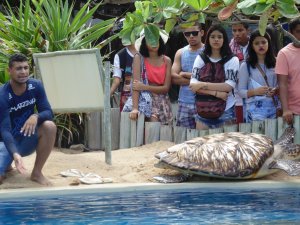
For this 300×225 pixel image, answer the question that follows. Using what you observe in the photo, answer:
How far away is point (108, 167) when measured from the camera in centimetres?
796

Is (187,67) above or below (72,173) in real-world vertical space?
above

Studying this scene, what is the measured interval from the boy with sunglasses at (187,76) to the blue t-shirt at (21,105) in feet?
6.40

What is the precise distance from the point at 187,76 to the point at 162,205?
271cm

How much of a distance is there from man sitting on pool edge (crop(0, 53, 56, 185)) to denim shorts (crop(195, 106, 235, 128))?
1.89 meters

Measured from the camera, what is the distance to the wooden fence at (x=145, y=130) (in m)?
8.19

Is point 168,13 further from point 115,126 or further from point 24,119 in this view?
point 115,126

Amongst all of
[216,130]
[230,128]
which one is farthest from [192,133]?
[230,128]

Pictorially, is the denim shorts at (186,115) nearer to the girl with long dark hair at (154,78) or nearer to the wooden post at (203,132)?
the girl with long dark hair at (154,78)

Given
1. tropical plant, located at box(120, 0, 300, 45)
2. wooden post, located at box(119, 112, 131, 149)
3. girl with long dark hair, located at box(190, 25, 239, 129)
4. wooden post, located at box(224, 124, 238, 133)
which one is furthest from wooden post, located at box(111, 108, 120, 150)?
tropical plant, located at box(120, 0, 300, 45)

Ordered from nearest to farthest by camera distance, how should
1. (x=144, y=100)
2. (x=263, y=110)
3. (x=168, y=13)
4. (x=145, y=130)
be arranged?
(x=168, y=13) < (x=263, y=110) < (x=144, y=100) < (x=145, y=130)

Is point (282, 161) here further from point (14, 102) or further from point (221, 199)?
point (14, 102)

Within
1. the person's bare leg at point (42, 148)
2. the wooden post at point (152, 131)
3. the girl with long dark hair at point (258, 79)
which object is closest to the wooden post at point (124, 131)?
the wooden post at point (152, 131)

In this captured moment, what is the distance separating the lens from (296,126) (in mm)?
8000

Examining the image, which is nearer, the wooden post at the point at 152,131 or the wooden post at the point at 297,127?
the wooden post at the point at 297,127
